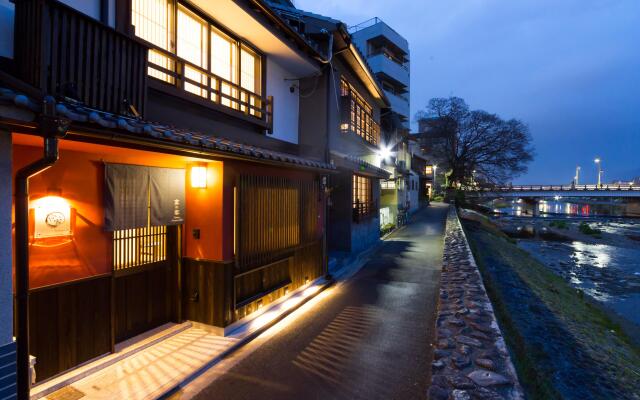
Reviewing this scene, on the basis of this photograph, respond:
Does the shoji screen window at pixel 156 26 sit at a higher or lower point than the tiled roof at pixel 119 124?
higher

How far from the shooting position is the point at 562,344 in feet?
29.1

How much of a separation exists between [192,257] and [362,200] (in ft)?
38.0

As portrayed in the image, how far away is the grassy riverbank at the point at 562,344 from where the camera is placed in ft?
22.3

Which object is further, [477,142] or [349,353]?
[477,142]

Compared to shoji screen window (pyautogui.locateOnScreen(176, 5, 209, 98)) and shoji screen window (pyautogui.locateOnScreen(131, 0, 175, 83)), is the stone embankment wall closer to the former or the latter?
shoji screen window (pyautogui.locateOnScreen(176, 5, 209, 98))

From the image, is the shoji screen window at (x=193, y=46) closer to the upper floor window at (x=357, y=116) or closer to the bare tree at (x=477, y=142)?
the upper floor window at (x=357, y=116)

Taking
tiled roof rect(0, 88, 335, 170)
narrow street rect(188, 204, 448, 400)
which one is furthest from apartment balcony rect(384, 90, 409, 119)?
tiled roof rect(0, 88, 335, 170)

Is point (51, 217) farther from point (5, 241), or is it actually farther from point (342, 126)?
point (342, 126)

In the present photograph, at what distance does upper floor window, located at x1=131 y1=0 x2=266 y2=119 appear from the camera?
21.3ft

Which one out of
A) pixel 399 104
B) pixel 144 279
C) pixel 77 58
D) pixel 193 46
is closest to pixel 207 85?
pixel 193 46

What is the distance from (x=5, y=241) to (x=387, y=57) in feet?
158

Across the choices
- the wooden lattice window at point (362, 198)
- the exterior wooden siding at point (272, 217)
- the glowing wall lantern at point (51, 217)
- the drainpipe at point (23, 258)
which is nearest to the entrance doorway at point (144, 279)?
Answer: the glowing wall lantern at point (51, 217)

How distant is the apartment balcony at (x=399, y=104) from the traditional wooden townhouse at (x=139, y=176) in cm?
3687

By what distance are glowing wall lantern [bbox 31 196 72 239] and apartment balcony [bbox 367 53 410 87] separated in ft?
145
